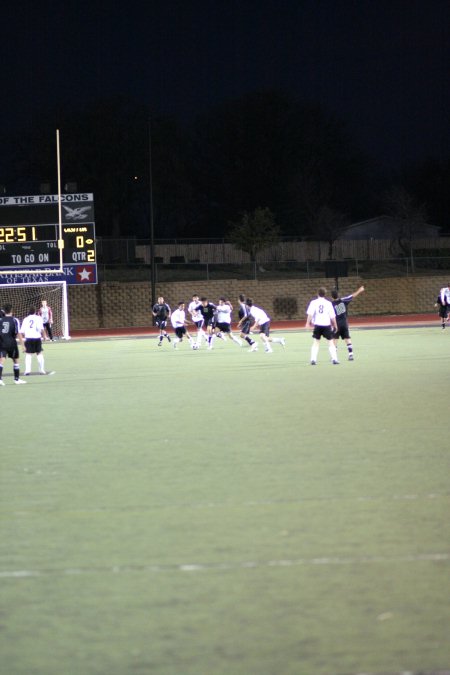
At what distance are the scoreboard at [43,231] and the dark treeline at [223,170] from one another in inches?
1318

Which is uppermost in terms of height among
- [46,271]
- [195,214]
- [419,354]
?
[195,214]

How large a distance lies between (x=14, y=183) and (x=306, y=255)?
2263 centimetres

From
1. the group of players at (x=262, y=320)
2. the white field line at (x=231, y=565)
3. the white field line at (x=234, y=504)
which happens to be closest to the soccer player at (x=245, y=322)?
the group of players at (x=262, y=320)

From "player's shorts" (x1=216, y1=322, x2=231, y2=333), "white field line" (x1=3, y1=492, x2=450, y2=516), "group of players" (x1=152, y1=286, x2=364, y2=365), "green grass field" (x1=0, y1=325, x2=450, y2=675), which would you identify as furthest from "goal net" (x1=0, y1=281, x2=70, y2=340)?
"white field line" (x1=3, y1=492, x2=450, y2=516)

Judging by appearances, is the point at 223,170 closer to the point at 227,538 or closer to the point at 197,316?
the point at 197,316

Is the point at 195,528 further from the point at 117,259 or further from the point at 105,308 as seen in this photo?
the point at 117,259

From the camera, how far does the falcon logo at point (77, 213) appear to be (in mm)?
39312

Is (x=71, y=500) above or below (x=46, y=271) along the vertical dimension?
below

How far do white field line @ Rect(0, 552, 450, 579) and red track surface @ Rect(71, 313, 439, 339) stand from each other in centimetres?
3837

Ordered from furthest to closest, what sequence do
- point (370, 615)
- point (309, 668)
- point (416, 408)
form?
point (416, 408), point (370, 615), point (309, 668)

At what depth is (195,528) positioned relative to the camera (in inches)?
291

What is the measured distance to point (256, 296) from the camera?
54.3 m

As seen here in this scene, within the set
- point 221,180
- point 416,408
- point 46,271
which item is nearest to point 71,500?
point 416,408

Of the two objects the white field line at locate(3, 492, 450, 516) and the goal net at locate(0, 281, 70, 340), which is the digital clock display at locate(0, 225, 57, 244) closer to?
the goal net at locate(0, 281, 70, 340)
